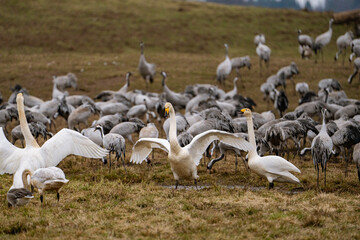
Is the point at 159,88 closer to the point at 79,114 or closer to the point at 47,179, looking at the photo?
the point at 79,114

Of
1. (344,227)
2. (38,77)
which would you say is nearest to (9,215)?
(344,227)

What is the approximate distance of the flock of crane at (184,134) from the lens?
25.5ft

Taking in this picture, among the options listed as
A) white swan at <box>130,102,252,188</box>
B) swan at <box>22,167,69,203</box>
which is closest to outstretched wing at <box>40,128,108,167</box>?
swan at <box>22,167,69,203</box>

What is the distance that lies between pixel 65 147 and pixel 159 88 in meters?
14.1

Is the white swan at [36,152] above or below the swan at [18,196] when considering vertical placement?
above

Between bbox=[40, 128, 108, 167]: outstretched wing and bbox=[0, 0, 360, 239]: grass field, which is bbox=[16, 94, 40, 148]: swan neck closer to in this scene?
bbox=[40, 128, 108, 167]: outstretched wing

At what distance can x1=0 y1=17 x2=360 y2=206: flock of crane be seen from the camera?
7.79m

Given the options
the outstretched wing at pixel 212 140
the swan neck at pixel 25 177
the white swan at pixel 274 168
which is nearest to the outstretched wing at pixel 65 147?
the swan neck at pixel 25 177

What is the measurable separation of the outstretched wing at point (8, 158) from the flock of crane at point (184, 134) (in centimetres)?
2

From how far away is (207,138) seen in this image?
27.6ft

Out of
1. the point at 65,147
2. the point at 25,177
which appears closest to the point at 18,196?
the point at 25,177

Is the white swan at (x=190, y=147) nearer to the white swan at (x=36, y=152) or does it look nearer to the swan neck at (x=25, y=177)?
the white swan at (x=36, y=152)

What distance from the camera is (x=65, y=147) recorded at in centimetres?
798

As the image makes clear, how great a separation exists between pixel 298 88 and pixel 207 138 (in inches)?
423
